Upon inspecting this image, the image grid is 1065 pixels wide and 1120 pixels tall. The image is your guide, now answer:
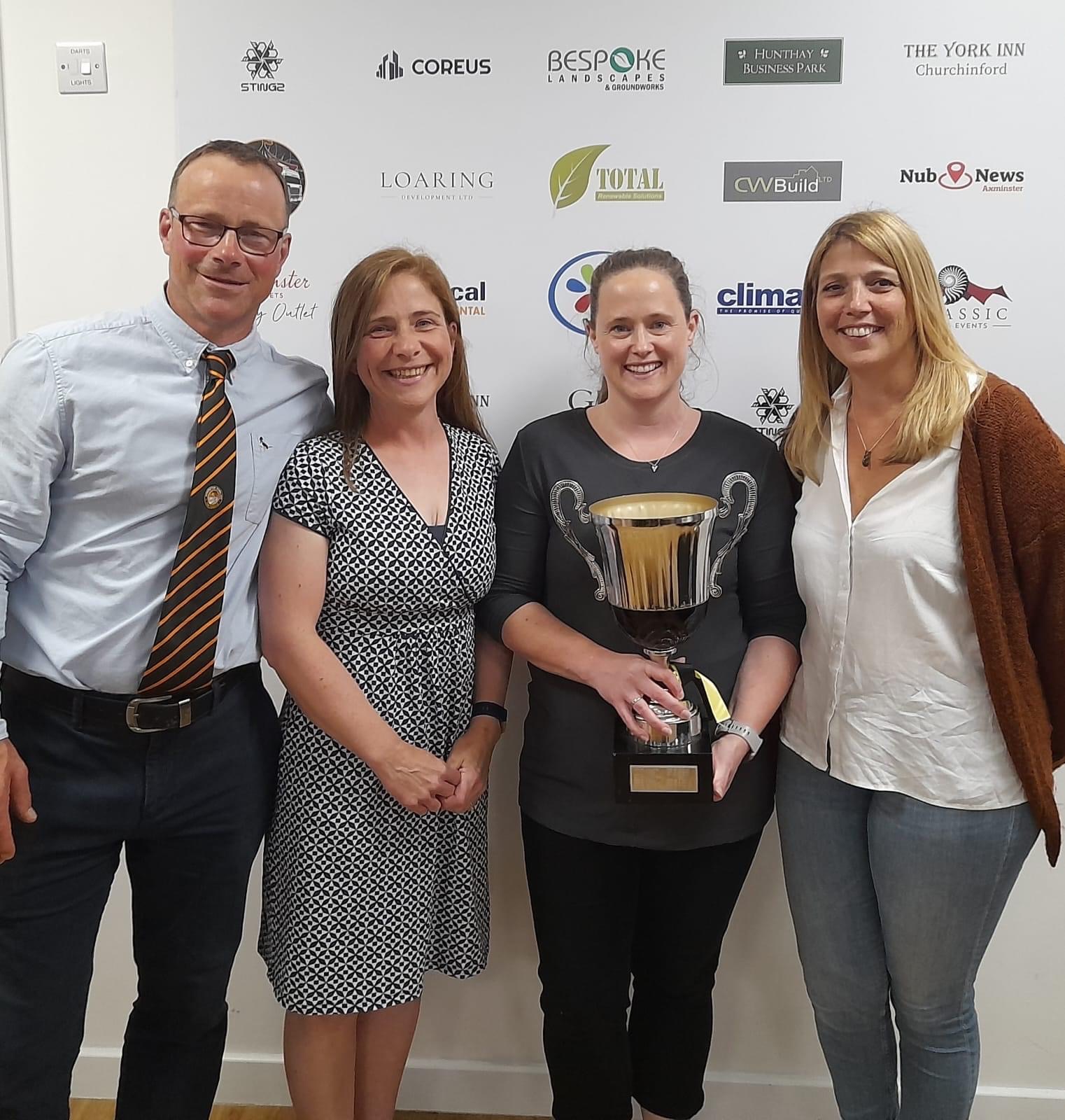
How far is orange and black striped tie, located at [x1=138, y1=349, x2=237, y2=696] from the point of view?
1562 mm

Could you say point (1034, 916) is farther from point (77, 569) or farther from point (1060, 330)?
point (77, 569)

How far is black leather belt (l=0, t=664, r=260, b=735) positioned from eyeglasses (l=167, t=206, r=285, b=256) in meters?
0.72

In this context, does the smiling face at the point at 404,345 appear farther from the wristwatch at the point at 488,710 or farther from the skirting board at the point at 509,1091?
the skirting board at the point at 509,1091

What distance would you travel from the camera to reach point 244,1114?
2332 millimetres

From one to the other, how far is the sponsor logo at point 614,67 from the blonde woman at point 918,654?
615 mm

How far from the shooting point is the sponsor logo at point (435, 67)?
80.8 inches

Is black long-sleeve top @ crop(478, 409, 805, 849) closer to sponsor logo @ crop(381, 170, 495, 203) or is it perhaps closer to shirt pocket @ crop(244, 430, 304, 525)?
shirt pocket @ crop(244, 430, 304, 525)

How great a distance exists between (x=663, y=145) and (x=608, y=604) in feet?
3.23

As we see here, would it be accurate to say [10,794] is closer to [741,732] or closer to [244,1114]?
[741,732]

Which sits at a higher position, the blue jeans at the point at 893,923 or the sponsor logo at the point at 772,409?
the sponsor logo at the point at 772,409

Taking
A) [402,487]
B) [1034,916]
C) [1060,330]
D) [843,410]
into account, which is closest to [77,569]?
[402,487]

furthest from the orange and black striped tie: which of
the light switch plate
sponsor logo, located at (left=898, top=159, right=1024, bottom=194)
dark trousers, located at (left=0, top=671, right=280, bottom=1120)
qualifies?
sponsor logo, located at (left=898, top=159, right=1024, bottom=194)

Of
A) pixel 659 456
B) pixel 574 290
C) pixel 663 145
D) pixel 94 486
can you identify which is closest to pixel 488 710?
pixel 659 456

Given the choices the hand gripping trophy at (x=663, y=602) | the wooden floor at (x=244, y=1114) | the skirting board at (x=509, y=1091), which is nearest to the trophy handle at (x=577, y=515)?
the hand gripping trophy at (x=663, y=602)
